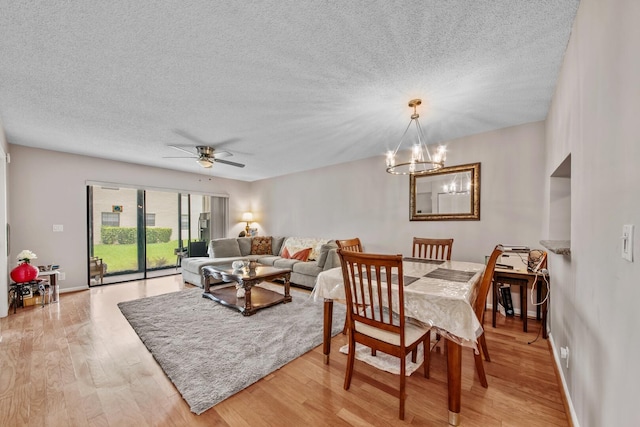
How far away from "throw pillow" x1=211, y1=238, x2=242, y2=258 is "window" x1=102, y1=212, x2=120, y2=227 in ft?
6.17

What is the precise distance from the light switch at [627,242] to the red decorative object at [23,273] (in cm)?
586

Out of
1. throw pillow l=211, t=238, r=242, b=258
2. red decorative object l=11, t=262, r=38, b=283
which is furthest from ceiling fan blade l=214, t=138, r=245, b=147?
red decorative object l=11, t=262, r=38, b=283

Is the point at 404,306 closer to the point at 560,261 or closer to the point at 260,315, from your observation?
the point at 560,261

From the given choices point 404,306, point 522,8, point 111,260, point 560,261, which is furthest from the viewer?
point 111,260

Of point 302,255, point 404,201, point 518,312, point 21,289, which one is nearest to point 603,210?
point 518,312

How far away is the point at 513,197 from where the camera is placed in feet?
10.7

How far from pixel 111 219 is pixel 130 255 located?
845mm

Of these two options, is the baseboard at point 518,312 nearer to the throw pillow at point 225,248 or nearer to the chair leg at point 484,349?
the chair leg at point 484,349

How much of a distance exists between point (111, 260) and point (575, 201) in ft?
22.9

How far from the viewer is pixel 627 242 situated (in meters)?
0.86

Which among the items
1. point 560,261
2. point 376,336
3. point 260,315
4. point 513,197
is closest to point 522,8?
point 560,261

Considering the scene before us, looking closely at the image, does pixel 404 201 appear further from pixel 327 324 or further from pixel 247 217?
pixel 247 217

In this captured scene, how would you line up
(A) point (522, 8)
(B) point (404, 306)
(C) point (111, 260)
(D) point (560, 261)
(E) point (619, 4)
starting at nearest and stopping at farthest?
(E) point (619, 4) → (A) point (522, 8) → (B) point (404, 306) → (D) point (560, 261) → (C) point (111, 260)

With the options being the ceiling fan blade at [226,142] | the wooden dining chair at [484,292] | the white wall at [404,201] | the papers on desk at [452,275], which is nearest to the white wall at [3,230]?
the ceiling fan blade at [226,142]
